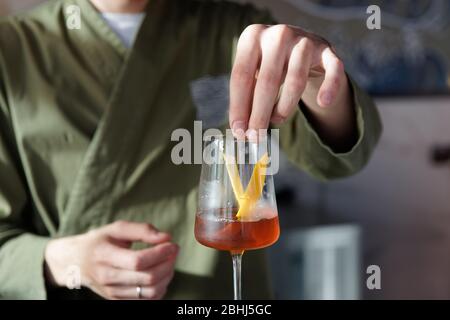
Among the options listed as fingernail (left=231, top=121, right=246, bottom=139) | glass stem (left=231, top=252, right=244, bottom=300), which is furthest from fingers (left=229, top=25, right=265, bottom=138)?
glass stem (left=231, top=252, right=244, bottom=300)

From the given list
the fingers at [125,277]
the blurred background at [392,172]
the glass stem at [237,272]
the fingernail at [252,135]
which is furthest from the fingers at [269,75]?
the blurred background at [392,172]

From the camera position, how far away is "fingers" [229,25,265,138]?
441 mm

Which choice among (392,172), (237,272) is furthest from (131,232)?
(392,172)

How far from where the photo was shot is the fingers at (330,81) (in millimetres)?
418

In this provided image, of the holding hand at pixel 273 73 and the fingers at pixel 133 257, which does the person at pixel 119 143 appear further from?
the holding hand at pixel 273 73

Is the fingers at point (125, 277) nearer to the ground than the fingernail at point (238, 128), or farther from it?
nearer to the ground

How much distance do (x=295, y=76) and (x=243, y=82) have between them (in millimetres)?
45

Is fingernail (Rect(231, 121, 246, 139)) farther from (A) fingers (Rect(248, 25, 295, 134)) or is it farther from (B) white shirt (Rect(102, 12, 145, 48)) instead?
(B) white shirt (Rect(102, 12, 145, 48))

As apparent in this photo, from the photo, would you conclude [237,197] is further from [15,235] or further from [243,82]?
[15,235]

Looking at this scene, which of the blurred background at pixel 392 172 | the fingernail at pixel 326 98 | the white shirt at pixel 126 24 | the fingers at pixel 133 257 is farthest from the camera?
the blurred background at pixel 392 172

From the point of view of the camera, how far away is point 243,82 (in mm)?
440

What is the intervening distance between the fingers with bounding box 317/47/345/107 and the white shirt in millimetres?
358

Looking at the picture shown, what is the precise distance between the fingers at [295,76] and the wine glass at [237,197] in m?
0.04

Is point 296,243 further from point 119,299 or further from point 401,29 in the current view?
point 119,299
